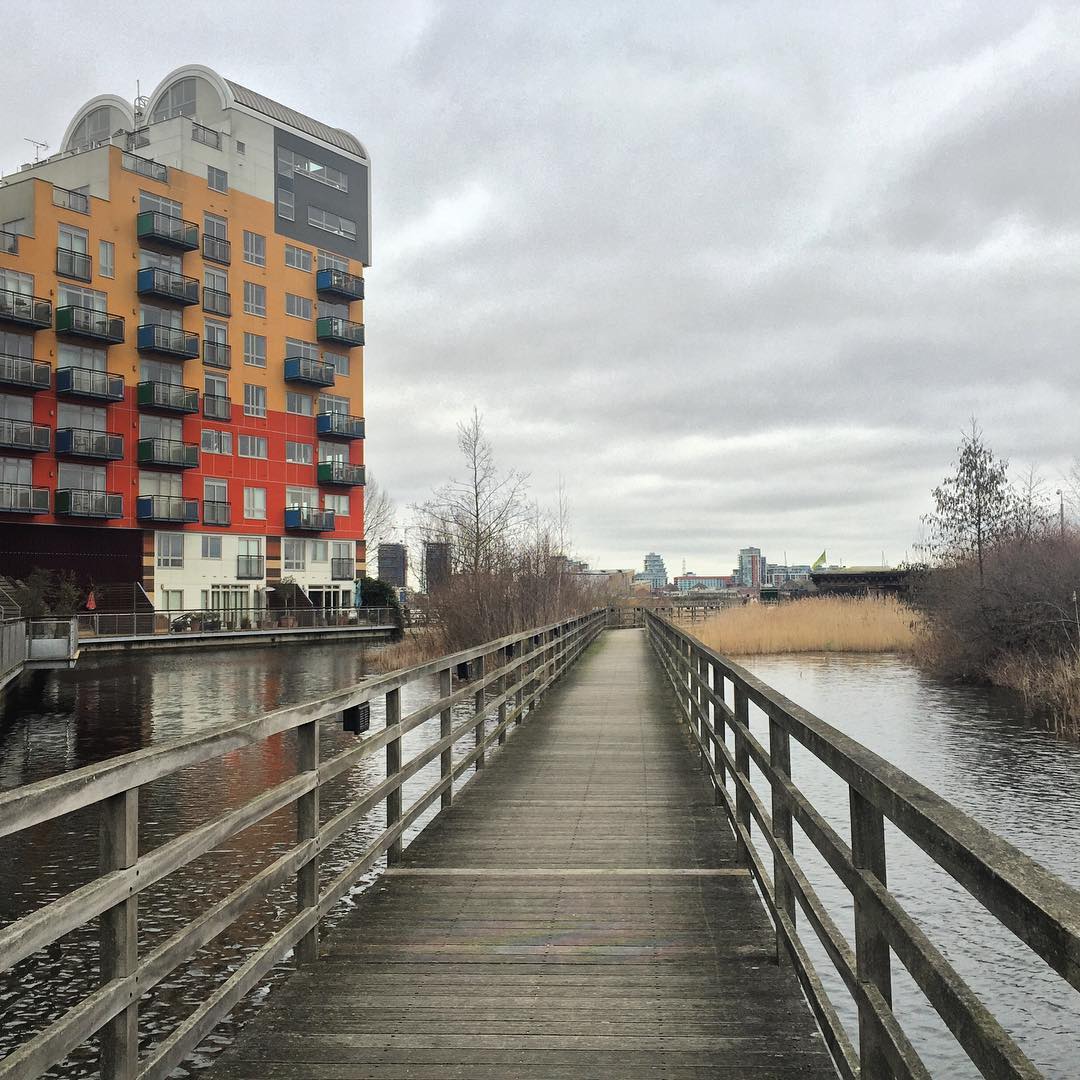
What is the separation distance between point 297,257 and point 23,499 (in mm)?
19962

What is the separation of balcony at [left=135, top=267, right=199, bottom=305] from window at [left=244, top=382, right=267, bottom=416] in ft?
18.0

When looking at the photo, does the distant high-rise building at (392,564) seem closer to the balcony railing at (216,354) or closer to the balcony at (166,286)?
the balcony railing at (216,354)

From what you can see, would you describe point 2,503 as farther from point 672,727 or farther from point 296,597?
point 672,727

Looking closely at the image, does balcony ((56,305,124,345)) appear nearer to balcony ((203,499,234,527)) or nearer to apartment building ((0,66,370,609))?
apartment building ((0,66,370,609))

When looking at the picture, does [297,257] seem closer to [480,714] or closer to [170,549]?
[170,549]

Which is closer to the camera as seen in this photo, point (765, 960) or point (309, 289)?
point (765, 960)

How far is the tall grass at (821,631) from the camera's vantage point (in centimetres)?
3450

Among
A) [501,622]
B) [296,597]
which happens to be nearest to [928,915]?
[501,622]

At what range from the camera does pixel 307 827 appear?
4.85m

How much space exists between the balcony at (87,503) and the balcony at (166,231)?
11.2 meters

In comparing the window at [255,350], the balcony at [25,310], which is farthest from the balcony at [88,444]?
the window at [255,350]

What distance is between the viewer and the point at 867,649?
113ft

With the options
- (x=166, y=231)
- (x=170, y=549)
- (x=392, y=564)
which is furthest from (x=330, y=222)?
(x=392, y=564)

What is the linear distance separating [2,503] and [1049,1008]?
43198mm
